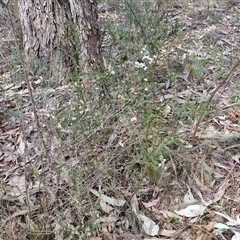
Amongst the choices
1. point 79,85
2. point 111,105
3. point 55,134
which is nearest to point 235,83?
point 111,105

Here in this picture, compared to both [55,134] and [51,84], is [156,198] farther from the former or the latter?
[51,84]

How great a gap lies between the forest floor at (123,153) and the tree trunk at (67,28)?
0.41ft

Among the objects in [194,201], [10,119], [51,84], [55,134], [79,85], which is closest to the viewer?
[194,201]

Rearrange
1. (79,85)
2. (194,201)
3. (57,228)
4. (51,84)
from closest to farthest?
(57,228)
(194,201)
(79,85)
(51,84)

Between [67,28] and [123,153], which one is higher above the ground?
[67,28]

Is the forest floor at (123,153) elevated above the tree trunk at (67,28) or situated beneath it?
situated beneath

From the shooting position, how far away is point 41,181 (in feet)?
5.55

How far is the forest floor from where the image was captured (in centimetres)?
166

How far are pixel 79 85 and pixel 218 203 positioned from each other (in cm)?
90

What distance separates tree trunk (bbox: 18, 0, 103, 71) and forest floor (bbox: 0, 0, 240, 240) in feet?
0.41

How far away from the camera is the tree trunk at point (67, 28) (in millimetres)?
2443

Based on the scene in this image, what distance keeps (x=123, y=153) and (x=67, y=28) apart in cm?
99

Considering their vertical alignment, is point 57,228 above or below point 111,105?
below

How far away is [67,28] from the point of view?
251 cm
